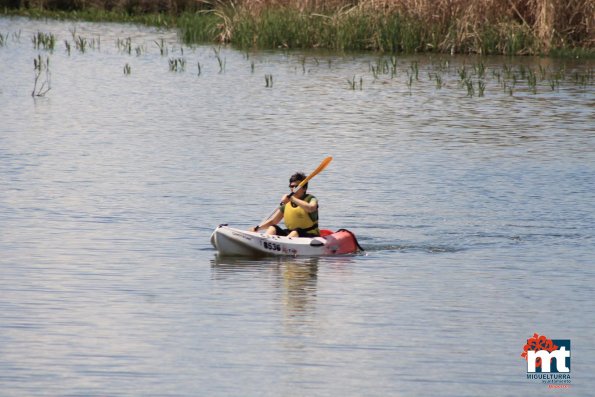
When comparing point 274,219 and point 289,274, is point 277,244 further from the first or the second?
point 289,274

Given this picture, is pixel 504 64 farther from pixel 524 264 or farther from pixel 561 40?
pixel 524 264

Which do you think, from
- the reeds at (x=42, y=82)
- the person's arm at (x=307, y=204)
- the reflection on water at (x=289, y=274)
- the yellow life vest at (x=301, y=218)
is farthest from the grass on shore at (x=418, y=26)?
the reflection on water at (x=289, y=274)

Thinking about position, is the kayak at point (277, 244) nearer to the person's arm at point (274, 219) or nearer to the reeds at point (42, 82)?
the person's arm at point (274, 219)

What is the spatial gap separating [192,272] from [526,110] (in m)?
17.0

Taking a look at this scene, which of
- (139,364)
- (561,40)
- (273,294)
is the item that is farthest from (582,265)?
(561,40)

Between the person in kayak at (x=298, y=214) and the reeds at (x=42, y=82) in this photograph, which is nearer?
the person in kayak at (x=298, y=214)

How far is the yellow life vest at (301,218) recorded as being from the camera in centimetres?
1490

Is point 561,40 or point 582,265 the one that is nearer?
point 582,265

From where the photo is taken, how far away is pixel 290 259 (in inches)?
567

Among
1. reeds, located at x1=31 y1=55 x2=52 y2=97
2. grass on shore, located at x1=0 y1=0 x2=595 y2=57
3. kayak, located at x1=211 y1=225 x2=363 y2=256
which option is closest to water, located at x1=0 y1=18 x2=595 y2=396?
kayak, located at x1=211 y1=225 x2=363 y2=256

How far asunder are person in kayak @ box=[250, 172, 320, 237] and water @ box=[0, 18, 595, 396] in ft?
2.01

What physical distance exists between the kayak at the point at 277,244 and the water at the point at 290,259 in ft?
0.54

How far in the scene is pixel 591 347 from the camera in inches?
420

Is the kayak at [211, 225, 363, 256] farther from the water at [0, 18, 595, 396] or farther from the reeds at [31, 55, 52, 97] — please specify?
the reeds at [31, 55, 52, 97]
